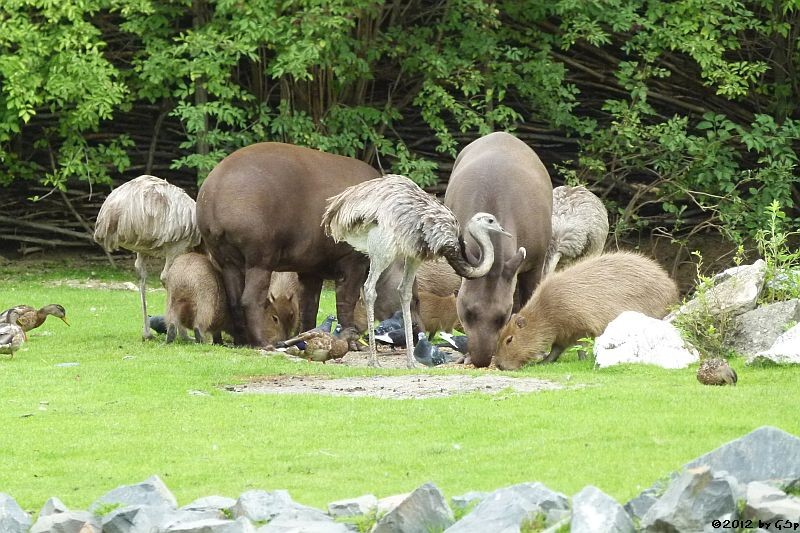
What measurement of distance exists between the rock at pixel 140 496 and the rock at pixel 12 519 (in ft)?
0.93

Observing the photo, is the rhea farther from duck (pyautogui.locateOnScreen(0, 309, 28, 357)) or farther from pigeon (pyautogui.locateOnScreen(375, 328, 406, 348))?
duck (pyautogui.locateOnScreen(0, 309, 28, 357))

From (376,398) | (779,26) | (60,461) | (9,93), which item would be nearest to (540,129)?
(779,26)

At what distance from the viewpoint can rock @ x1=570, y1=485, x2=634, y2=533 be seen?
4.87 m

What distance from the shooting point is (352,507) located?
5.46 metres

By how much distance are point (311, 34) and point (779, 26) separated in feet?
21.6

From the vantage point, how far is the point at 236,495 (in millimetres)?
5965

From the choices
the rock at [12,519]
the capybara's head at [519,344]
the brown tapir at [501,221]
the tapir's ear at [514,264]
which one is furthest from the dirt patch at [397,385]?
the rock at [12,519]

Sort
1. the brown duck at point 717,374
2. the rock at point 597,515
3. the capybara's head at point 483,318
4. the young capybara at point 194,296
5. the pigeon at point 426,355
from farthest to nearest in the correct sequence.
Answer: the young capybara at point 194,296 → the pigeon at point 426,355 → the capybara's head at point 483,318 → the brown duck at point 717,374 → the rock at point 597,515

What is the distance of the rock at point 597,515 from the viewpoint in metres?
4.87

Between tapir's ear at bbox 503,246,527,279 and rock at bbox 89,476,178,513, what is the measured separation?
18.1 feet

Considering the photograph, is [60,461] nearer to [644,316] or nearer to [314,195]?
[644,316]

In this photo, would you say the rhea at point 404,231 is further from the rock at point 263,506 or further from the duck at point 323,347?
the rock at point 263,506

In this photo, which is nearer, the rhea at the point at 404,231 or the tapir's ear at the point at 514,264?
the rhea at the point at 404,231

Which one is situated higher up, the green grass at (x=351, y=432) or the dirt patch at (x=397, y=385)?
the green grass at (x=351, y=432)
